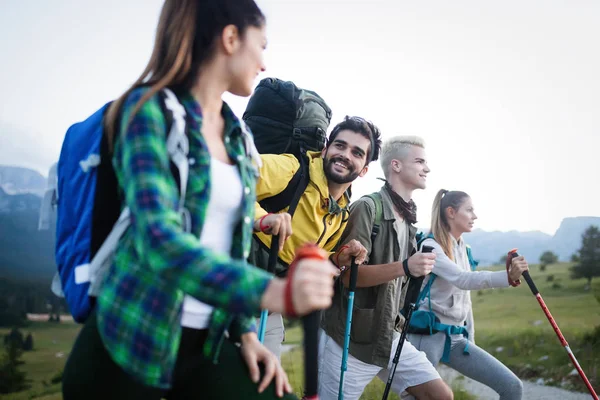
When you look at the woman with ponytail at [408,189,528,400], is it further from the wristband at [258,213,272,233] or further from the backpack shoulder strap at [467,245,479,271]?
the wristband at [258,213,272,233]

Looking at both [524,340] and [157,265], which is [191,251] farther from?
[524,340]

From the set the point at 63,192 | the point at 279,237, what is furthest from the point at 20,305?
the point at 63,192

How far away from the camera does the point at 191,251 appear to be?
1082 millimetres

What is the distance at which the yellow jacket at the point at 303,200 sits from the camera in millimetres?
3246

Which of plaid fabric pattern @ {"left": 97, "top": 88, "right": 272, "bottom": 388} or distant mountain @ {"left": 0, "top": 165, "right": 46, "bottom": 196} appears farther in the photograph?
distant mountain @ {"left": 0, "top": 165, "right": 46, "bottom": 196}

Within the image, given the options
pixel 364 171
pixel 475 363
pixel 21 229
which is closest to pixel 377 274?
pixel 364 171

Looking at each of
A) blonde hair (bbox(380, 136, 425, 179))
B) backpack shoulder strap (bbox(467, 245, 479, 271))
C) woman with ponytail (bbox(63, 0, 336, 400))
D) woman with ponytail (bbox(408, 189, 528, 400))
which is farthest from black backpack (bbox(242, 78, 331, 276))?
backpack shoulder strap (bbox(467, 245, 479, 271))

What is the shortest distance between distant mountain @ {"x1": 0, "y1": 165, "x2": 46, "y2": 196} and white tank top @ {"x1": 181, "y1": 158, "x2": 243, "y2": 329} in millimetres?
10401

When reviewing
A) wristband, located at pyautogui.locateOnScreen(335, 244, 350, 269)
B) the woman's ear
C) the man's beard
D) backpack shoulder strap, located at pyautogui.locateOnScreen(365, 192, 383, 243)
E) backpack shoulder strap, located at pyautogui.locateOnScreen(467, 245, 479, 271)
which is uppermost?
the woman's ear

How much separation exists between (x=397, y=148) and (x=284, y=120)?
1546 millimetres

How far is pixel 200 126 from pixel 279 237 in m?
1.27

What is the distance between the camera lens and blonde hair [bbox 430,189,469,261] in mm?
4949

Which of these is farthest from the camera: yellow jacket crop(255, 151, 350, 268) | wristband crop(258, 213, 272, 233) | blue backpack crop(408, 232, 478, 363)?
blue backpack crop(408, 232, 478, 363)

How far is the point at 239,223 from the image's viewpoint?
62.7 inches
